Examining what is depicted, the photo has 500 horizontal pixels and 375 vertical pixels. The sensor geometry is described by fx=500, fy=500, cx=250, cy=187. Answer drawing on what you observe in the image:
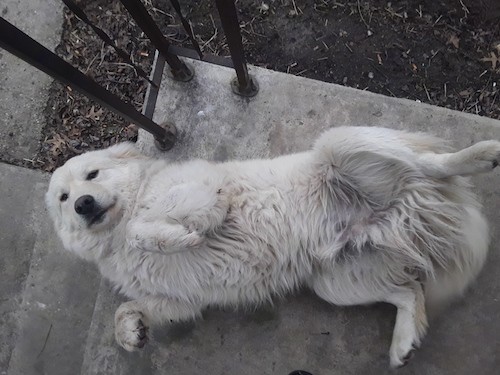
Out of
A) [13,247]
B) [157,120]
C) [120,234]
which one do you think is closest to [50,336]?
[13,247]

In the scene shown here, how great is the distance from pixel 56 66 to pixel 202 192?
0.99 metres

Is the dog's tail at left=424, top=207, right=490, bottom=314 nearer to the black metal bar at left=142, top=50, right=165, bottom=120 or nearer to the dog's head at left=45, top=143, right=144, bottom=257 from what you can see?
the dog's head at left=45, top=143, right=144, bottom=257

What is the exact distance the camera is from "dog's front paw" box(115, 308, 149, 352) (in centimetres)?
284

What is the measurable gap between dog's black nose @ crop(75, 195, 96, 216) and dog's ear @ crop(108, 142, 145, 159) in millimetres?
399

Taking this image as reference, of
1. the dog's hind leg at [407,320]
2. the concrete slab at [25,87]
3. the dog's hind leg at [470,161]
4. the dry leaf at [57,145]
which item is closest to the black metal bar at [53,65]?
the dry leaf at [57,145]

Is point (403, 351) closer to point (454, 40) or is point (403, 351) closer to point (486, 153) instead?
point (486, 153)

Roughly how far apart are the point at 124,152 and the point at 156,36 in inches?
31.9

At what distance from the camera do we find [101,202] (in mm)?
2822

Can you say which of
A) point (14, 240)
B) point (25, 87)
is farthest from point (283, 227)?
point (25, 87)

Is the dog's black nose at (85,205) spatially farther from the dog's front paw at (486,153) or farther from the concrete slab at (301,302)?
the dog's front paw at (486,153)

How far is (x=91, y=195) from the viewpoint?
2799mm

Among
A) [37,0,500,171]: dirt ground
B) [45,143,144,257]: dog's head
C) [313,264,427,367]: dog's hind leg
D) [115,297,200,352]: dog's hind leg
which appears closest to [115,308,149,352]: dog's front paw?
[115,297,200,352]: dog's hind leg

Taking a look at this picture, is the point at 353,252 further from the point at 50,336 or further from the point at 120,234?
the point at 50,336

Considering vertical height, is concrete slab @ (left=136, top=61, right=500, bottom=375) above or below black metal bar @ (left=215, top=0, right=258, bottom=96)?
below
